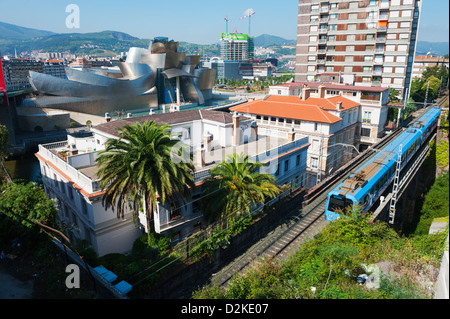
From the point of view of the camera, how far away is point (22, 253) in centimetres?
1306

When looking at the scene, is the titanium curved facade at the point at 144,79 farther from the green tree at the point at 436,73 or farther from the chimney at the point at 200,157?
the green tree at the point at 436,73

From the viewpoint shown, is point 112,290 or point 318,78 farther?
point 318,78

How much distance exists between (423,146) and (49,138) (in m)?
68.8

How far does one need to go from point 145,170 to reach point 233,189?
6138mm

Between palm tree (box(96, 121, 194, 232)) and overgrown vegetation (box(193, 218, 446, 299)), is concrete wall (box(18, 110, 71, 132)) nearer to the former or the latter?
palm tree (box(96, 121, 194, 232))

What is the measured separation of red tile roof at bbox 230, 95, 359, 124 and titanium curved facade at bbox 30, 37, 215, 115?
4129 cm

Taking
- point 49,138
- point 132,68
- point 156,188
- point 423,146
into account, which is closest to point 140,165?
point 156,188

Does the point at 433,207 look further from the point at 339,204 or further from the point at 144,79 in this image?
the point at 144,79

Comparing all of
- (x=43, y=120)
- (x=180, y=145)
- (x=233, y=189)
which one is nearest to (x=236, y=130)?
(x=233, y=189)

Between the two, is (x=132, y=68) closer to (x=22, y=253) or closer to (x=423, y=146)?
(x=423, y=146)

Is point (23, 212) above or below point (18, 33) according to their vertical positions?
below

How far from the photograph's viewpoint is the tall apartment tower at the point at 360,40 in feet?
222

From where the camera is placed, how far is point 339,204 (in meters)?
25.0

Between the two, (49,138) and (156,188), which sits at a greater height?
(156,188)
